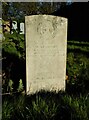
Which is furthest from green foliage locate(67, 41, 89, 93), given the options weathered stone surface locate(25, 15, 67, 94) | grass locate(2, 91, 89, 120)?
grass locate(2, 91, 89, 120)

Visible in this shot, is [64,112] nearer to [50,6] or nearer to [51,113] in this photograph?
[51,113]

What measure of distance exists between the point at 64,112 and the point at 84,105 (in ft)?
1.06

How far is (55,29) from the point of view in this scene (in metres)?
6.98

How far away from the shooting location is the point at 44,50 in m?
7.01

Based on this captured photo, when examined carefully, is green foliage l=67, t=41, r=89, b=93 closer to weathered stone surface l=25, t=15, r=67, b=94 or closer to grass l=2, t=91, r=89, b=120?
weathered stone surface l=25, t=15, r=67, b=94

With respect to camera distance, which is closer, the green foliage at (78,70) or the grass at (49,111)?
the grass at (49,111)

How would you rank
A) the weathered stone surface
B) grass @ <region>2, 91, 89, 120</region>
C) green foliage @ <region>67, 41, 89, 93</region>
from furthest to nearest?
green foliage @ <region>67, 41, 89, 93</region>
the weathered stone surface
grass @ <region>2, 91, 89, 120</region>

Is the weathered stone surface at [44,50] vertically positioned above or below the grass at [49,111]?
above

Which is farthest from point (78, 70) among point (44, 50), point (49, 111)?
point (49, 111)

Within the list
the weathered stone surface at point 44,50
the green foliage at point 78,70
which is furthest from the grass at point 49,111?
the green foliage at point 78,70

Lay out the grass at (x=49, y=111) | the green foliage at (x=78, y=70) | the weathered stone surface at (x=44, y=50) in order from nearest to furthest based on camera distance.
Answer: the grass at (x=49, y=111) → the weathered stone surface at (x=44, y=50) → the green foliage at (x=78, y=70)

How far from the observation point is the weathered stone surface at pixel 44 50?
6887 millimetres

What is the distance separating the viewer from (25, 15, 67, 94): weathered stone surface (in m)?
6.89

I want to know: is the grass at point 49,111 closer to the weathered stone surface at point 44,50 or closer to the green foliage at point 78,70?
→ the weathered stone surface at point 44,50
